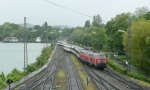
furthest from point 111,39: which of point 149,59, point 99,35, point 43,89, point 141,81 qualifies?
point 43,89

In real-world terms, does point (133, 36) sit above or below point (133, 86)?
above

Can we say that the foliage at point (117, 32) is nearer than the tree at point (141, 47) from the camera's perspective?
No

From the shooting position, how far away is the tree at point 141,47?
66.6 metres

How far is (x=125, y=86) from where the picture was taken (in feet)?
151

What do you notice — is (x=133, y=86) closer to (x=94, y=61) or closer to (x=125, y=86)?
(x=125, y=86)

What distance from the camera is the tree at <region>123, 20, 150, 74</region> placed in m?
66.6

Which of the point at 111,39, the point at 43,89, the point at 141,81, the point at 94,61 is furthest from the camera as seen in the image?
the point at 111,39

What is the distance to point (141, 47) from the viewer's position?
70.9 m

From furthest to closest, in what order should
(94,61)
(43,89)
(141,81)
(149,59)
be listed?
(94,61) → (149,59) → (141,81) → (43,89)

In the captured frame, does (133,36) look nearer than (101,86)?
No

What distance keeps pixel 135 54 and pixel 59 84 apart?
25.5 meters

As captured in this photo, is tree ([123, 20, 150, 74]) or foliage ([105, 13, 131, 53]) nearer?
tree ([123, 20, 150, 74])

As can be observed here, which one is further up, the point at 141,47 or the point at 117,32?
the point at 117,32

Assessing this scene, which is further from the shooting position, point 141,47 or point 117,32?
point 117,32
